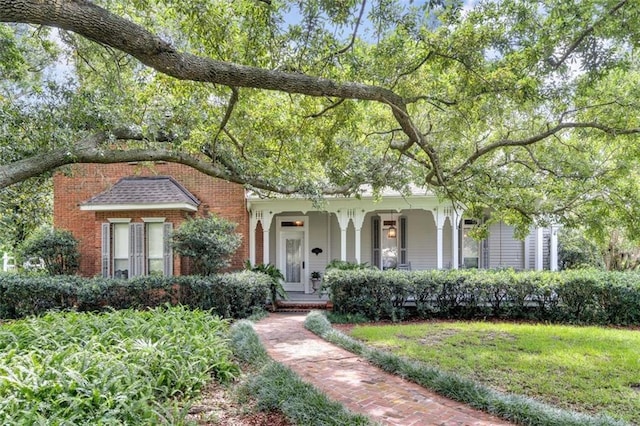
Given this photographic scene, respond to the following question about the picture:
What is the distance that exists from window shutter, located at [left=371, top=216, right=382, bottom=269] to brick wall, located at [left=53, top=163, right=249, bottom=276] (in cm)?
469

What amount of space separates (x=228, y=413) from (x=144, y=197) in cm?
1057

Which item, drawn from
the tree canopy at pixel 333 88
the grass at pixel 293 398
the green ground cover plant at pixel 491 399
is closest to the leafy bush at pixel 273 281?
the tree canopy at pixel 333 88

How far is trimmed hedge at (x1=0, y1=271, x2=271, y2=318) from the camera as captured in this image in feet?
34.5

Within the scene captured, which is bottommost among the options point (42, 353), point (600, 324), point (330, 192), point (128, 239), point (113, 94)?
point (600, 324)

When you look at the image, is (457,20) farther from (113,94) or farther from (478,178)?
(113,94)

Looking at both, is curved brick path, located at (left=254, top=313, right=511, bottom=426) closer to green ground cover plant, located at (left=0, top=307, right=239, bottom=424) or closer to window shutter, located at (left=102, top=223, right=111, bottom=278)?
green ground cover plant, located at (left=0, top=307, right=239, bottom=424)

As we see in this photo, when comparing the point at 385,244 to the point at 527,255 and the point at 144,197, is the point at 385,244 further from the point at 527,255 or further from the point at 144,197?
the point at 144,197

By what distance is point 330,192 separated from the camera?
38.4 feet

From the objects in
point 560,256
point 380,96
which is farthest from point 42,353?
point 560,256

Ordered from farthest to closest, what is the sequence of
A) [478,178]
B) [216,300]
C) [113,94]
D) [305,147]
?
1. [216,300]
2. [305,147]
3. [478,178]
4. [113,94]

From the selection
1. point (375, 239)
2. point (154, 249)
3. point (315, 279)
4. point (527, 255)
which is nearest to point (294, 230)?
point (315, 279)

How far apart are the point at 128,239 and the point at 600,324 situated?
1395 centimetres

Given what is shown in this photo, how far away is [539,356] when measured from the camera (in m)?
6.95

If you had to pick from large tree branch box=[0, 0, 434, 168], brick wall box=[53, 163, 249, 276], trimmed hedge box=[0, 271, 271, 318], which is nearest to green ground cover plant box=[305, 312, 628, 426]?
large tree branch box=[0, 0, 434, 168]
